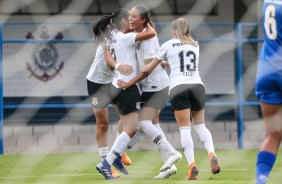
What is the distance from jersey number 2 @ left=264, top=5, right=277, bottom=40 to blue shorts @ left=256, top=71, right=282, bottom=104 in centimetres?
24

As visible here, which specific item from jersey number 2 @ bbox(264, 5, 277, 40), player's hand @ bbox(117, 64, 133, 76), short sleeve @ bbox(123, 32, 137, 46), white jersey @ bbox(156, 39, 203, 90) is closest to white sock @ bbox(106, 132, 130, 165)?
player's hand @ bbox(117, 64, 133, 76)

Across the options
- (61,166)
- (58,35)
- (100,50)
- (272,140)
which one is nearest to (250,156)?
(61,166)

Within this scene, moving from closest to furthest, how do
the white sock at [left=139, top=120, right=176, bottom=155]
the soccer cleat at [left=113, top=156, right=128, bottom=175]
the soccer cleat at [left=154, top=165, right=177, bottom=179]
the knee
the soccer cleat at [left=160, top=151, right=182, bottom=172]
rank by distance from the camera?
the soccer cleat at [left=160, top=151, right=182, bottom=172] → the soccer cleat at [left=154, top=165, right=177, bottom=179] → the white sock at [left=139, top=120, right=176, bottom=155] → the soccer cleat at [left=113, top=156, right=128, bottom=175] → the knee

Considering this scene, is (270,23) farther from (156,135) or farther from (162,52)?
(156,135)


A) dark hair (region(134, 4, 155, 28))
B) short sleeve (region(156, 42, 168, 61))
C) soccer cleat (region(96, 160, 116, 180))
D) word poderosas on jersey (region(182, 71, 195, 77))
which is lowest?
soccer cleat (region(96, 160, 116, 180))

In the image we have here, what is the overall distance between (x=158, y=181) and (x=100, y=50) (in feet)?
5.28

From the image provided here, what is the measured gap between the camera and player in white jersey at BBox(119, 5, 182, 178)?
8062mm

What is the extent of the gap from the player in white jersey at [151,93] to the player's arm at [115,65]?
25 centimetres

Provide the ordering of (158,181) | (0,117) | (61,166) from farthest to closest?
1. (0,117)
2. (61,166)
3. (158,181)

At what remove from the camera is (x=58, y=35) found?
564 inches

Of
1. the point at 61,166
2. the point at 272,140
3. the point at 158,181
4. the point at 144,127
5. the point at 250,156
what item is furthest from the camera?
the point at 250,156

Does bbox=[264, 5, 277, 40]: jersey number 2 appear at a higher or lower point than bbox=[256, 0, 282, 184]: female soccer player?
higher

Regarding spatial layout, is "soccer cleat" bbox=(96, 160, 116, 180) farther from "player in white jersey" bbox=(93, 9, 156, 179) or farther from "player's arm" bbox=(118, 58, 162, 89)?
"player's arm" bbox=(118, 58, 162, 89)

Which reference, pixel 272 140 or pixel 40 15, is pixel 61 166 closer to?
pixel 272 140
